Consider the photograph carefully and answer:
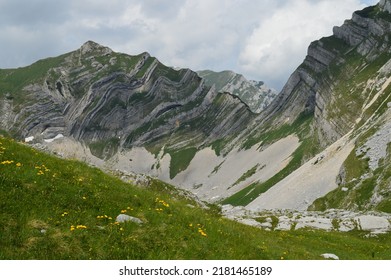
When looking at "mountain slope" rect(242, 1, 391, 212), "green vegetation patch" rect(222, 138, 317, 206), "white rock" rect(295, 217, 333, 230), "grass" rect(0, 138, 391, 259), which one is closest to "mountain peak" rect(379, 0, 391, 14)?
"mountain slope" rect(242, 1, 391, 212)

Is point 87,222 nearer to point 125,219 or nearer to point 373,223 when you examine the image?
point 125,219

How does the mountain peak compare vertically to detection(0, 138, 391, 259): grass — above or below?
above

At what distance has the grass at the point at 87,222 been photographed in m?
14.0

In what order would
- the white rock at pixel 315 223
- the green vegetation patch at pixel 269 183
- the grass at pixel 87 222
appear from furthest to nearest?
1. the green vegetation patch at pixel 269 183
2. the white rock at pixel 315 223
3. the grass at pixel 87 222

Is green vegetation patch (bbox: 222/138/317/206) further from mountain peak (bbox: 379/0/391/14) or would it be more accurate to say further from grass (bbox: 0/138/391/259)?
grass (bbox: 0/138/391/259)

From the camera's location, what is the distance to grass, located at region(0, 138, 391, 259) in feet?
45.9

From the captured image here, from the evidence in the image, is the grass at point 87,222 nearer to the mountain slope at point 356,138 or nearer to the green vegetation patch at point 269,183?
the mountain slope at point 356,138

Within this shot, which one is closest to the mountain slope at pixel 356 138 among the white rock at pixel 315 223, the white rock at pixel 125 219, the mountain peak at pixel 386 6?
the mountain peak at pixel 386 6

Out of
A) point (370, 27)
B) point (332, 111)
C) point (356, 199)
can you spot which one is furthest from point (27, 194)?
point (370, 27)

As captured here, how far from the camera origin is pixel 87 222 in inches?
626

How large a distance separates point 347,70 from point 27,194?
653 ft

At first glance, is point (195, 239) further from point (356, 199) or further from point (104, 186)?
point (356, 199)

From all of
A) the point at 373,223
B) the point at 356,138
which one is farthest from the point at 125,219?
the point at 356,138
